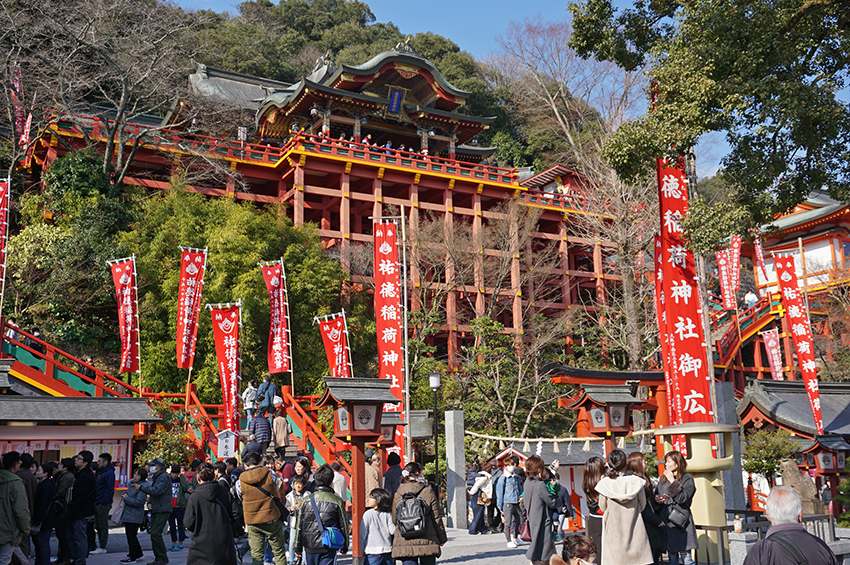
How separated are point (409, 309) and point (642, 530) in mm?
17559

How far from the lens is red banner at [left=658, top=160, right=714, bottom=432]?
9.81 m

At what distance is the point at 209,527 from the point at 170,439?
822 cm

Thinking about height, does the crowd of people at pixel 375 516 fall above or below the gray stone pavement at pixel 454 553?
above

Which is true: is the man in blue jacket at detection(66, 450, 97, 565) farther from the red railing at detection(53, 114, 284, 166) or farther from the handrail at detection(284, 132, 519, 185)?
the handrail at detection(284, 132, 519, 185)

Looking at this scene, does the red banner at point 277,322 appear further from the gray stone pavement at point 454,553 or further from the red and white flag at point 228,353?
the gray stone pavement at point 454,553

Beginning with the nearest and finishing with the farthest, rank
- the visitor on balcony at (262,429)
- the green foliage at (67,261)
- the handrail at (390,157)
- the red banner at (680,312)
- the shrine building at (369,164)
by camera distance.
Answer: the red banner at (680,312), the visitor on balcony at (262,429), the green foliage at (67,261), the shrine building at (369,164), the handrail at (390,157)

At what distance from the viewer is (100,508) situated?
343 inches

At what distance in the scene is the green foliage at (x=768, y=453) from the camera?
15.0 metres

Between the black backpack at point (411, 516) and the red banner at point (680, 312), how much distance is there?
5.36 m

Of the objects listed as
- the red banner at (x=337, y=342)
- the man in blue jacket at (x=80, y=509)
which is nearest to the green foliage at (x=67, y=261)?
the red banner at (x=337, y=342)

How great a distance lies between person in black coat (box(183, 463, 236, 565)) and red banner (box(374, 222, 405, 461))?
7220mm

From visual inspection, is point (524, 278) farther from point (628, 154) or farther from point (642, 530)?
point (642, 530)

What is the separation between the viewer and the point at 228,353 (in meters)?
14.5

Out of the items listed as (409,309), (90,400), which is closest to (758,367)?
(409,309)
